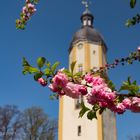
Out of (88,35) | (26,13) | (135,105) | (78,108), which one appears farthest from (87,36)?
(135,105)

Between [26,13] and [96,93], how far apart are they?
3.12m

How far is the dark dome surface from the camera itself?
31028 millimetres

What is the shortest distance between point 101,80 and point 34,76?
0.44 m

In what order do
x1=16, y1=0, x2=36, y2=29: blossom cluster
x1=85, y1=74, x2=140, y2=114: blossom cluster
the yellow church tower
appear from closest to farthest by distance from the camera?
x1=85, y1=74, x2=140, y2=114: blossom cluster
x1=16, y1=0, x2=36, y2=29: blossom cluster
the yellow church tower

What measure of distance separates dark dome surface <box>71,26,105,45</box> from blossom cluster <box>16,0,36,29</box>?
2565 cm

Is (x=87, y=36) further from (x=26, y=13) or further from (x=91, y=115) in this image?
(x=91, y=115)

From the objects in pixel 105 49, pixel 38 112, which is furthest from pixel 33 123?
pixel 105 49

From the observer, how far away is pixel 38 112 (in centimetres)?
3444

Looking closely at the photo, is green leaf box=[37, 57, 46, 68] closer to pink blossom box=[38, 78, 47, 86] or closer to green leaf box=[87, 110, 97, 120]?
pink blossom box=[38, 78, 47, 86]

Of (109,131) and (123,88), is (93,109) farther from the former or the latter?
(109,131)

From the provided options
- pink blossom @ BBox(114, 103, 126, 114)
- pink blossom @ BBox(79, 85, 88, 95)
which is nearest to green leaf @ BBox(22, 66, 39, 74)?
pink blossom @ BBox(79, 85, 88, 95)

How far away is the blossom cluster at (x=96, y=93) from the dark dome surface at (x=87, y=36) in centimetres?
2850

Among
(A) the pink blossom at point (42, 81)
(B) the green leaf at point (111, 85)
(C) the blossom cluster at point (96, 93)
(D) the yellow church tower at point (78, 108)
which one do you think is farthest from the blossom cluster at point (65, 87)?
(D) the yellow church tower at point (78, 108)

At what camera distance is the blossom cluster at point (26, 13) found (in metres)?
5.02
